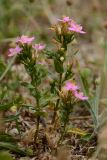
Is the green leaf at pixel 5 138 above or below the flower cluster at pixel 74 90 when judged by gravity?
below

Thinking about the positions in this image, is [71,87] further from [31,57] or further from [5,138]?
[5,138]

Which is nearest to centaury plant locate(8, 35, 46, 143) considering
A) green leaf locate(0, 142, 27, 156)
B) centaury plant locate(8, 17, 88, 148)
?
centaury plant locate(8, 17, 88, 148)

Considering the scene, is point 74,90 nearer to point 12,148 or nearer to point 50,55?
point 50,55

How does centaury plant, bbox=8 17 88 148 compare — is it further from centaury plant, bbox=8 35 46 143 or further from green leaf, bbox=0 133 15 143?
green leaf, bbox=0 133 15 143

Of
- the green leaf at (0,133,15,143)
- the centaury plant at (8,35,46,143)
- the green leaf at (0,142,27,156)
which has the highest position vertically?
the centaury plant at (8,35,46,143)

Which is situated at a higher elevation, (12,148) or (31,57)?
(31,57)

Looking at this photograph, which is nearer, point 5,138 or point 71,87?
point 71,87

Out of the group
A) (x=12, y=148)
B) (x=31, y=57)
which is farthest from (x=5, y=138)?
(x=31, y=57)

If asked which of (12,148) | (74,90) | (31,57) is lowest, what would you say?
(12,148)

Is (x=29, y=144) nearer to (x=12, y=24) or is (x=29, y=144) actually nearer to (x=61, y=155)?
(x=61, y=155)

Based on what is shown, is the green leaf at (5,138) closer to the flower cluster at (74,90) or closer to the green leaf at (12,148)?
the green leaf at (12,148)

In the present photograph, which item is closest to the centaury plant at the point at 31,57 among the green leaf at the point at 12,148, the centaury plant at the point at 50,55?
the centaury plant at the point at 50,55

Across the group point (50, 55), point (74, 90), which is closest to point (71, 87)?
point (74, 90)
